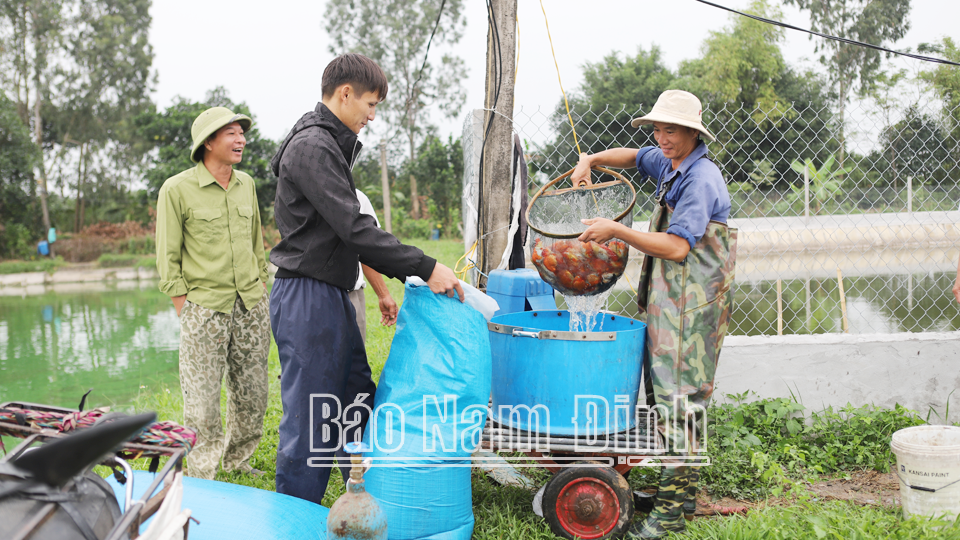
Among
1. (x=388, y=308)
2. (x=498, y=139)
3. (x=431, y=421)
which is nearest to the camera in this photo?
(x=431, y=421)

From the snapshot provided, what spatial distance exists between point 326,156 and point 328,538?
1.29 metres

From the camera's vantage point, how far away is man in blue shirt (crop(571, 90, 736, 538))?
2.39 meters

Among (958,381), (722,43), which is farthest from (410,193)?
(958,381)

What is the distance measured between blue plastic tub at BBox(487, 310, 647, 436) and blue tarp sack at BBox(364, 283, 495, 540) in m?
0.18

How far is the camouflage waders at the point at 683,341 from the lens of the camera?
2463 millimetres

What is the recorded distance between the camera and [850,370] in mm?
3523

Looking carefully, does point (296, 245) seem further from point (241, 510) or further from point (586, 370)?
point (586, 370)

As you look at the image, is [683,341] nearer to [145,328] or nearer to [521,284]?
[521,284]

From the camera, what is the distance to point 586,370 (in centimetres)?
242

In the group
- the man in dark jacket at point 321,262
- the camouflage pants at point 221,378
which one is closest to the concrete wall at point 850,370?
the man in dark jacket at point 321,262

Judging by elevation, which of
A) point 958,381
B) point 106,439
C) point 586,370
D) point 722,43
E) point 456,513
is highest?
point 722,43

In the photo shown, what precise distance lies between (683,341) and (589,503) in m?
0.73

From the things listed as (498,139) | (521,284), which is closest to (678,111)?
(521,284)

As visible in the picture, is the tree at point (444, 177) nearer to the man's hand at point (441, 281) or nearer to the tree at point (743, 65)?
the tree at point (743, 65)
